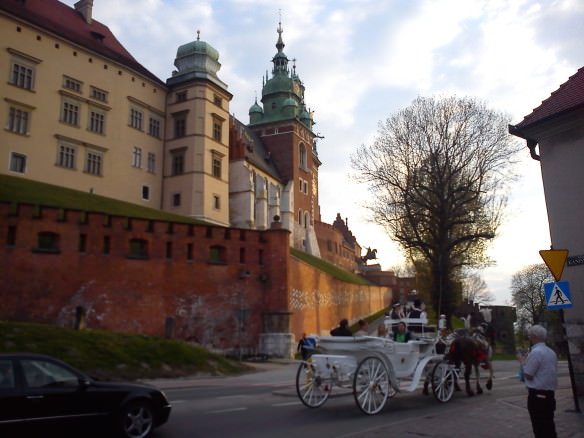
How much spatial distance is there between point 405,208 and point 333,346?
66.5ft

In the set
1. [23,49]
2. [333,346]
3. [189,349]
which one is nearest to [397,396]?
[333,346]

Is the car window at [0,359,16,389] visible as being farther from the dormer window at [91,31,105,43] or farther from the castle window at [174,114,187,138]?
the dormer window at [91,31,105,43]

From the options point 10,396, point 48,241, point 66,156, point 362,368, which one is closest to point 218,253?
point 48,241

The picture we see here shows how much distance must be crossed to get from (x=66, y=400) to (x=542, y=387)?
585 centimetres

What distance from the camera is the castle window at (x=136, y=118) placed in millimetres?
41781

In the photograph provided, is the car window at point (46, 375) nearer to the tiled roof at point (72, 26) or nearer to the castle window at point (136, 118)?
the tiled roof at point (72, 26)

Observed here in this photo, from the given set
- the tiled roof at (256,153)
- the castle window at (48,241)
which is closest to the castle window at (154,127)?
the tiled roof at (256,153)

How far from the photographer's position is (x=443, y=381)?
11266mm

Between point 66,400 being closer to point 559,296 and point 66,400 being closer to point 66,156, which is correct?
point 559,296

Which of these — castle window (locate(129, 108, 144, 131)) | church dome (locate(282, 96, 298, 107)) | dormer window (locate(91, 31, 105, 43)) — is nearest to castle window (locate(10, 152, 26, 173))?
castle window (locate(129, 108, 144, 131))

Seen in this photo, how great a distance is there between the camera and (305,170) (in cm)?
6881

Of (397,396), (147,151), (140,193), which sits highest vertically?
(147,151)

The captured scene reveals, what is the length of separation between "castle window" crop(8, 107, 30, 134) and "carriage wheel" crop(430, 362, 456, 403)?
3179cm

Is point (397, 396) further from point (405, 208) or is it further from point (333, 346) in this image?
point (405, 208)
